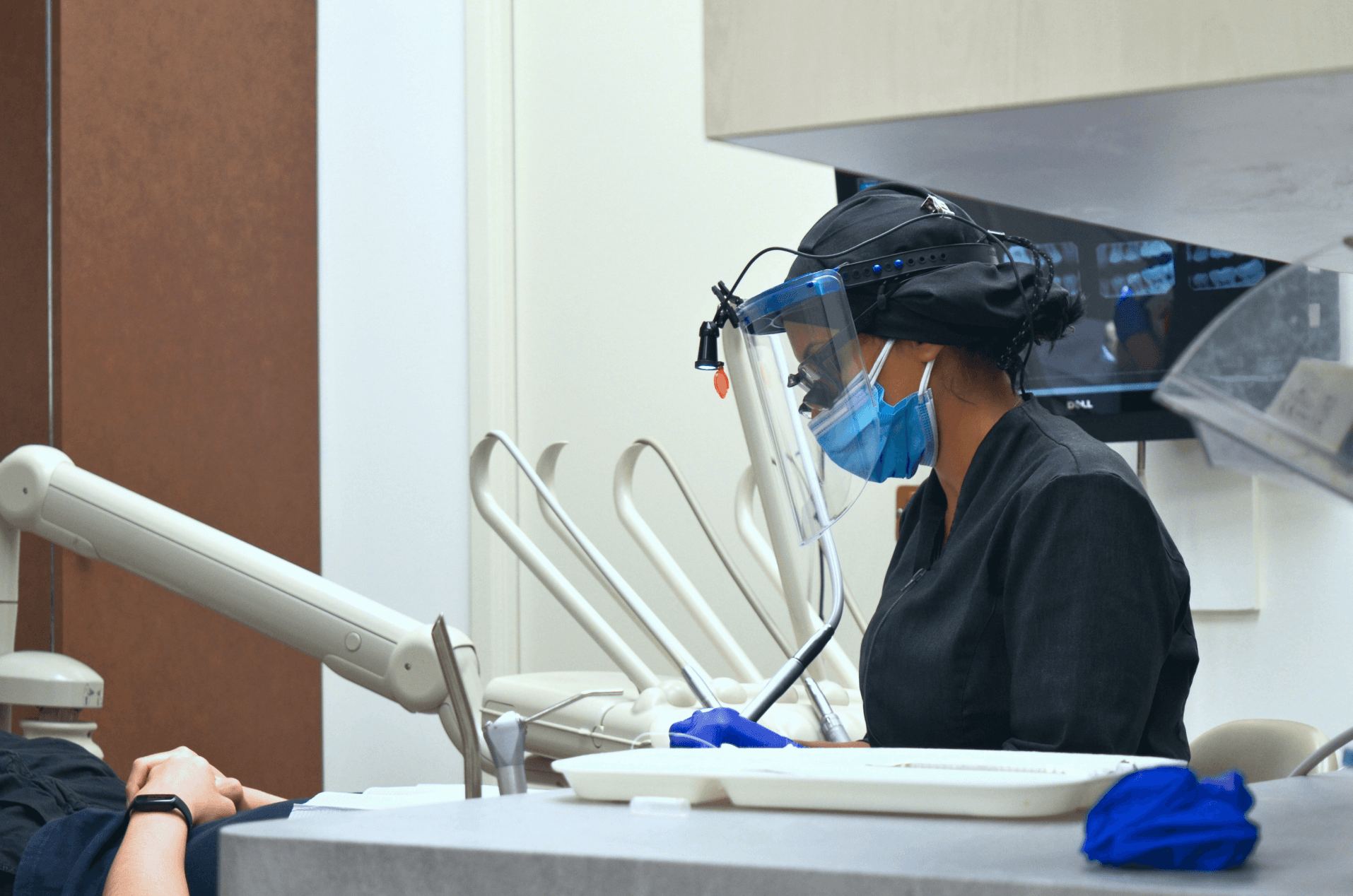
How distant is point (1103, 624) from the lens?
3.84 feet

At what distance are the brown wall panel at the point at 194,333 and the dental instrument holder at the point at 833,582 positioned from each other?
1.89 m

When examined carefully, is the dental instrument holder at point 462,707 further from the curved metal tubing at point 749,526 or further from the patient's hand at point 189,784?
the curved metal tubing at point 749,526

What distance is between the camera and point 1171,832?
0.48 meters

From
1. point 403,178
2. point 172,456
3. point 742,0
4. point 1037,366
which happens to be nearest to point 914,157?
point 742,0

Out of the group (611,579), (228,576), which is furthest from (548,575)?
(228,576)

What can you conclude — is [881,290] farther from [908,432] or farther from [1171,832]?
[1171,832]

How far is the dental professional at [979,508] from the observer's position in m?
1.18

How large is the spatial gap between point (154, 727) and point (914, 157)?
2.70 m

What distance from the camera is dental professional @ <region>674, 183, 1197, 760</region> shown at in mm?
1182

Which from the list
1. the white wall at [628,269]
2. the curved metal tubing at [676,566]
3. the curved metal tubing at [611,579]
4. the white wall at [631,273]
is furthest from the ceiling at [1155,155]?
the white wall at [628,269]

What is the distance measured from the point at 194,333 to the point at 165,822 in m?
1.82

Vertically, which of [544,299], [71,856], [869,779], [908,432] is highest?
[544,299]

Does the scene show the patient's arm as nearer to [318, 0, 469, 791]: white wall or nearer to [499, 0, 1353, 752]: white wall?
[499, 0, 1353, 752]: white wall

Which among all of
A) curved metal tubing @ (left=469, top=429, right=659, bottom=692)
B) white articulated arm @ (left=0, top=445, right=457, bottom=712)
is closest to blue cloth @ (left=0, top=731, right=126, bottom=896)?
white articulated arm @ (left=0, top=445, right=457, bottom=712)
